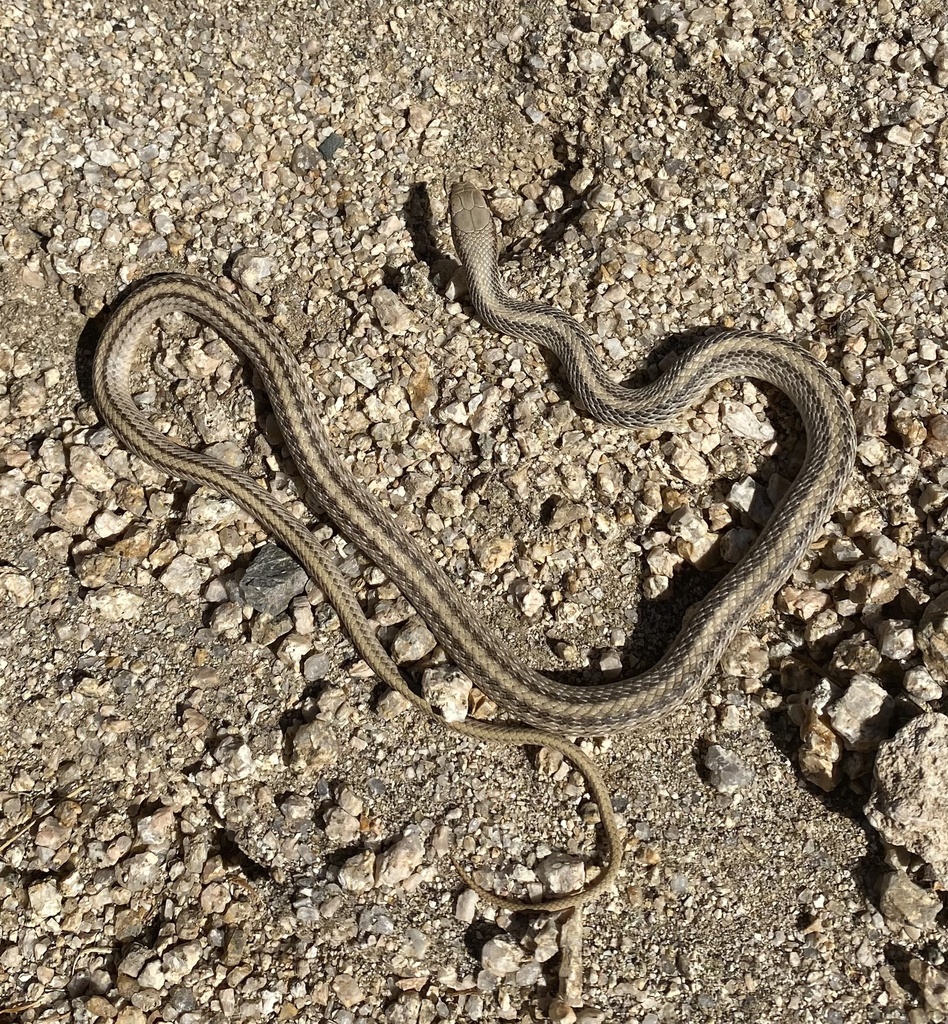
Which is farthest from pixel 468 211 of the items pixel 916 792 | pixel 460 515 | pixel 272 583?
pixel 916 792

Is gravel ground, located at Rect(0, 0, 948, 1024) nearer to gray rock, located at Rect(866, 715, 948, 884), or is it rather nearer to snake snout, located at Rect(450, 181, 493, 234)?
gray rock, located at Rect(866, 715, 948, 884)

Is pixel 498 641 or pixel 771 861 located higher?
pixel 498 641

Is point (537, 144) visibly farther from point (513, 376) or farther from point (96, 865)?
point (96, 865)

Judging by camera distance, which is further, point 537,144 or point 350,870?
point 537,144

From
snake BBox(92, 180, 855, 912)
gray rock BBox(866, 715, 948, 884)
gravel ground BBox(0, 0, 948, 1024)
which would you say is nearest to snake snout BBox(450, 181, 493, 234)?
snake BBox(92, 180, 855, 912)

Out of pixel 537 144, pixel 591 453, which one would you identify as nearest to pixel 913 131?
pixel 537 144

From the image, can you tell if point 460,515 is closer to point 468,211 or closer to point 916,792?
point 468,211
